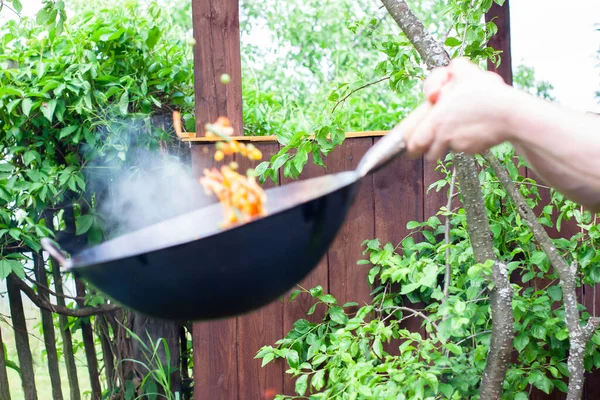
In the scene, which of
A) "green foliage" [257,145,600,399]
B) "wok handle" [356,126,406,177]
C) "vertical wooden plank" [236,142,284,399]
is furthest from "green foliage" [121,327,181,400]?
"wok handle" [356,126,406,177]

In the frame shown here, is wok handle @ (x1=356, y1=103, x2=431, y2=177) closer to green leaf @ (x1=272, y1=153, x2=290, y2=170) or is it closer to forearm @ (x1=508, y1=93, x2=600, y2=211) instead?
forearm @ (x1=508, y1=93, x2=600, y2=211)

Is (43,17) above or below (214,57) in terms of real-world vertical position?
above

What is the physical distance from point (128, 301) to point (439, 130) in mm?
550

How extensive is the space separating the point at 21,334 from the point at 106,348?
0.39 metres

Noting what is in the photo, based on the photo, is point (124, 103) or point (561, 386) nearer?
point (561, 386)

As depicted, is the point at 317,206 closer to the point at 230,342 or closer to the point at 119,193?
the point at 230,342

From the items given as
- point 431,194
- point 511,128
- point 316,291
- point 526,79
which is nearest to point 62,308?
point 316,291

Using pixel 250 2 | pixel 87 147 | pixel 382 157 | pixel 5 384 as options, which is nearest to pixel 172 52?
pixel 87 147

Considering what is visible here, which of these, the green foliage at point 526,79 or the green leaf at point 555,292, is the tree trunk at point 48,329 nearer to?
the green leaf at point 555,292

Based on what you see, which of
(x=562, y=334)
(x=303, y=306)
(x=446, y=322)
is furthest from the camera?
(x=303, y=306)

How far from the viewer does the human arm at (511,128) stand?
3.02 feet

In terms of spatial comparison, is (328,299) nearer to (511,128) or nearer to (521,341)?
(521,341)

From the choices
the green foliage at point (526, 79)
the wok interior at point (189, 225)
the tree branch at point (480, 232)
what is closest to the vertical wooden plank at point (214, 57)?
the tree branch at point (480, 232)

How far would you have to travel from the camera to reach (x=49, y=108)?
8.57 feet
